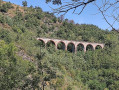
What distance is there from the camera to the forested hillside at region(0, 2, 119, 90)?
8.55 m

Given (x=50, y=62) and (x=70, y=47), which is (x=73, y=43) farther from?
(x=50, y=62)

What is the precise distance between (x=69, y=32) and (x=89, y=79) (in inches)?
640

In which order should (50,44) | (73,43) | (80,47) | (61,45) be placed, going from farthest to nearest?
(80,47) < (61,45) < (73,43) < (50,44)

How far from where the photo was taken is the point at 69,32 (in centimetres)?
3678

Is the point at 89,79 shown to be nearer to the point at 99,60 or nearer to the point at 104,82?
the point at 104,82

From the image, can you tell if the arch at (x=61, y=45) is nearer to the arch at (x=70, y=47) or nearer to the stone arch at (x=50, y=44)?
the arch at (x=70, y=47)

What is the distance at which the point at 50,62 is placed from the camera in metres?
12.4

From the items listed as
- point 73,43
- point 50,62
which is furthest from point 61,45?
point 50,62

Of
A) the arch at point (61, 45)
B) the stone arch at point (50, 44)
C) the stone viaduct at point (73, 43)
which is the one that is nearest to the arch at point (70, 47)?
the stone viaduct at point (73, 43)

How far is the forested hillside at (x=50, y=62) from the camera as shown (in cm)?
855

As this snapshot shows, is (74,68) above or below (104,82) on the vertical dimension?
above

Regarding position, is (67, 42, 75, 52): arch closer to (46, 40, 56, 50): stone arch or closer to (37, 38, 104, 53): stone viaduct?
(37, 38, 104, 53): stone viaduct

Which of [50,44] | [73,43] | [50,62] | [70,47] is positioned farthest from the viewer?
[70,47]

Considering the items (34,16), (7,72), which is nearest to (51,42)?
(34,16)
